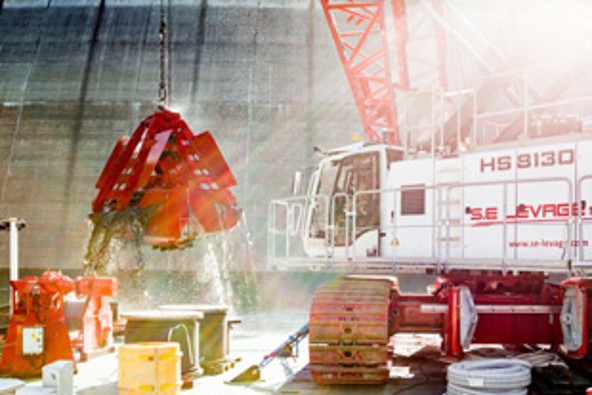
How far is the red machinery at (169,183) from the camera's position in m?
10.0

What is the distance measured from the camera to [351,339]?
28.4ft

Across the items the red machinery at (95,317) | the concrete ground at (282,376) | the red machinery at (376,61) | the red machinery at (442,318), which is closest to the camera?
the red machinery at (442,318)

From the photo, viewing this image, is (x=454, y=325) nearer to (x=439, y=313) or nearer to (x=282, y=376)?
(x=439, y=313)

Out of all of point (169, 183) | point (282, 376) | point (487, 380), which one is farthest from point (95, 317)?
point (487, 380)

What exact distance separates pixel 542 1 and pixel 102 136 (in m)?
19.3

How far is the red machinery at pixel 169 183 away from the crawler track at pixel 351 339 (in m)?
2.45

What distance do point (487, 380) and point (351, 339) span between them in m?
1.84

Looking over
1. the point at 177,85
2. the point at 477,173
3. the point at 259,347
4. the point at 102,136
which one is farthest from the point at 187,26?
the point at 477,173

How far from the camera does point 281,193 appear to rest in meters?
24.9

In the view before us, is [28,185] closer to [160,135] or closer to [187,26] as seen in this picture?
[187,26]

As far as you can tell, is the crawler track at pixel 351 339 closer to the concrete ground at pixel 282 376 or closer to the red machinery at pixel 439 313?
the red machinery at pixel 439 313

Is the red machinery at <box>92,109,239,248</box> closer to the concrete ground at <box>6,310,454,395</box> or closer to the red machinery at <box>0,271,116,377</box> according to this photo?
the red machinery at <box>0,271,116,377</box>

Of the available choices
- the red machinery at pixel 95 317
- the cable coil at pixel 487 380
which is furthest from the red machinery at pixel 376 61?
the cable coil at pixel 487 380

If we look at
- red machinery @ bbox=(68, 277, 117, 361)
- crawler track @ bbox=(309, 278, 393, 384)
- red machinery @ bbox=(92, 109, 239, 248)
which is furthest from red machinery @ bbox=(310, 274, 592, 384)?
red machinery @ bbox=(68, 277, 117, 361)
